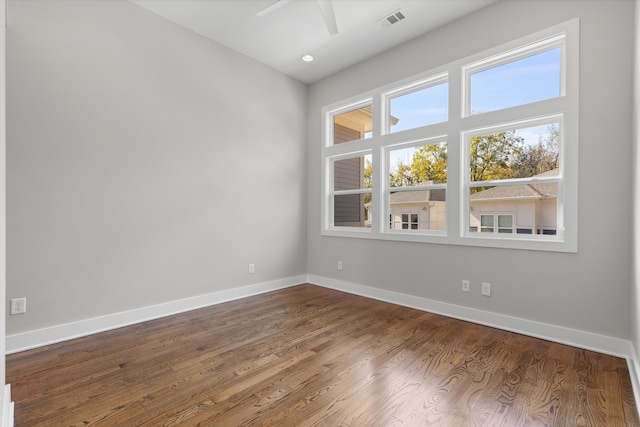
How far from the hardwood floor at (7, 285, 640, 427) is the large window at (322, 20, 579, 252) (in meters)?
1.05

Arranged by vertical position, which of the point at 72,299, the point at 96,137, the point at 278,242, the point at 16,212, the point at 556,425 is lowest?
the point at 556,425

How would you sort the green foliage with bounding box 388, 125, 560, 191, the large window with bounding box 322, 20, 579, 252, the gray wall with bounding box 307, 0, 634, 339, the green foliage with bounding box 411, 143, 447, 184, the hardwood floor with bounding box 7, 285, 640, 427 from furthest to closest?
1. the green foliage with bounding box 411, 143, 447, 184
2. the green foliage with bounding box 388, 125, 560, 191
3. the large window with bounding box 322, 20, 579, 252
4. the gray wall with bounding box 307, 0, 634, 339
5. the hardwood floor with bounding box 7, 285, 640, 427

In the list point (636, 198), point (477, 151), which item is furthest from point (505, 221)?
point (636, 198)

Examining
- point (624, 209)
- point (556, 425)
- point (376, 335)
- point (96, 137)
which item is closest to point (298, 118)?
point (96, 137)

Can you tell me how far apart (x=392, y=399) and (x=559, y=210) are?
224cm

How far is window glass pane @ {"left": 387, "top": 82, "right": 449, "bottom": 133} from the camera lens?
3.55 m

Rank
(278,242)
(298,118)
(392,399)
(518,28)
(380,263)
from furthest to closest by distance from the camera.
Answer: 1. (298,118)
2. (278,242)
3. (380,263)
4. (518,28)
5. (392,399)

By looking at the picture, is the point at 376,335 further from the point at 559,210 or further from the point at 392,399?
the point at 559,210

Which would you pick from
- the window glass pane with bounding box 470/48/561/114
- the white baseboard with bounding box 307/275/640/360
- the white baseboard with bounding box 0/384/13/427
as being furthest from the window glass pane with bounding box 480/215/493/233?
the white baseboard with bounding box 0/384/13/427

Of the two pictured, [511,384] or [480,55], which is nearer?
[511,384]

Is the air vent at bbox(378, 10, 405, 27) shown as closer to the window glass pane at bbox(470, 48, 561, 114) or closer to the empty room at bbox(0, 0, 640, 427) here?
the empty room at bbox(0, 0, 640, 427)

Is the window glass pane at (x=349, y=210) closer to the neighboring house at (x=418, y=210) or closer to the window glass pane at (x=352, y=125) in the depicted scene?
the neighboring house at (x=418, y=210)

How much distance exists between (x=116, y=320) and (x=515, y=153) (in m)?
4.23

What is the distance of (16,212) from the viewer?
2479mm
